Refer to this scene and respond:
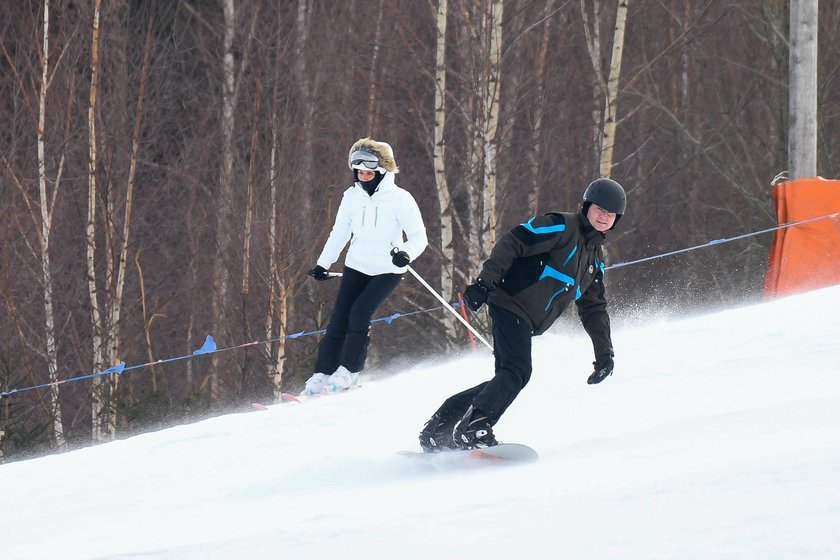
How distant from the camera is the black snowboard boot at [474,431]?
540 centimetres

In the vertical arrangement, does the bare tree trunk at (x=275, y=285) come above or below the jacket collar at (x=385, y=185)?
below

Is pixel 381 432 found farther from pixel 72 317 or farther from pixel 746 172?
pixel 746 172

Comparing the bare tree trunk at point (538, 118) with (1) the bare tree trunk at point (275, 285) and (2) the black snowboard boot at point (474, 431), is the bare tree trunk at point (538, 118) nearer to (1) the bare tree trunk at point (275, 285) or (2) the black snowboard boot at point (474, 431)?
(1) the bare tree trunk at point (275, 285)

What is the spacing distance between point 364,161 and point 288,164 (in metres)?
8.18

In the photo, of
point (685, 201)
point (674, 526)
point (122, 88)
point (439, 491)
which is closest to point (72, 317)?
point (122, 88)

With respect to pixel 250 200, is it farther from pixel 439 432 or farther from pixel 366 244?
pixel 439 432

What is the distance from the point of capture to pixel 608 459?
16.8 ft

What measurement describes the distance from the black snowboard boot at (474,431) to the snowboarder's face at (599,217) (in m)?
0.98

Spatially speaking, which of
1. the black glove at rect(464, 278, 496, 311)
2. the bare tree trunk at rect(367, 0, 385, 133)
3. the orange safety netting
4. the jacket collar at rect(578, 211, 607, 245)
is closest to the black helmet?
the jacket collar at rect(578, 211, 607, 245)

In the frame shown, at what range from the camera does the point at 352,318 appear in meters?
7.68

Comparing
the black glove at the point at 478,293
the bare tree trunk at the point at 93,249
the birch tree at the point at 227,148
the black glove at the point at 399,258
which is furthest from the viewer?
the birch tree at the point at 227,148

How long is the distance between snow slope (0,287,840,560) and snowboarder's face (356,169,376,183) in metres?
1.34

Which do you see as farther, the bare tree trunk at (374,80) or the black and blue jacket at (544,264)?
the bare tree trunk at (374,80)

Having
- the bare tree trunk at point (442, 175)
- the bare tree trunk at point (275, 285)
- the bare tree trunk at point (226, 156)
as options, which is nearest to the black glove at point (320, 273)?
the bare tree trunk at point (275, 285)
